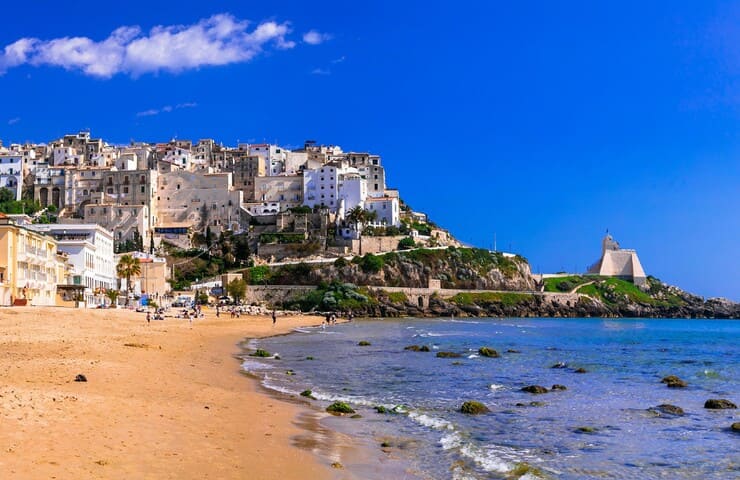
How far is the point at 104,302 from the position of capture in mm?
57469

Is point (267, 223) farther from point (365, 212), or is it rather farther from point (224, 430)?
point (224, 430)

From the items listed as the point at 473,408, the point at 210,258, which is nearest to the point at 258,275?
the point at 210,258

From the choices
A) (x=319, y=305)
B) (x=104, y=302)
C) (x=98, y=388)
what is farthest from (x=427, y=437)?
(x=319, y=305)

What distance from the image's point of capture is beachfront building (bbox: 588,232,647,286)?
409 ft

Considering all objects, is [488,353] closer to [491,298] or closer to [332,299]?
[332,299]

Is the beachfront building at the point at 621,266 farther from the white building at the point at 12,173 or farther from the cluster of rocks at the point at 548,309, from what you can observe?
the white building at the point at 12,173

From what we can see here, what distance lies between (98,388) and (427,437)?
7049 millimetres

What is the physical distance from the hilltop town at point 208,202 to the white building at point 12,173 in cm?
15

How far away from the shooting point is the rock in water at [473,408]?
16.8m

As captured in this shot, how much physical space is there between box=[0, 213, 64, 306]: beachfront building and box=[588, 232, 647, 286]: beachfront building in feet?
326

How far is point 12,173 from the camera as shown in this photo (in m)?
101

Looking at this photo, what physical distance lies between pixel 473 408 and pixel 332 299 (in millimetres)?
64751

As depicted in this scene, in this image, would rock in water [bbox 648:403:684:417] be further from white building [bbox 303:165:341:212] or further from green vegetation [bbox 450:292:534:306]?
white building [bbox 303:165:341:212]

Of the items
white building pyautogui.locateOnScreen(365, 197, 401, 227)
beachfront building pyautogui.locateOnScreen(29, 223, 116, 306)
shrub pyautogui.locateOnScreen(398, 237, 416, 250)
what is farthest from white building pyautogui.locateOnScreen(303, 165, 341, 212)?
beachfront building pyautogui.locateOnScreen(29, 223, 116, 306)
